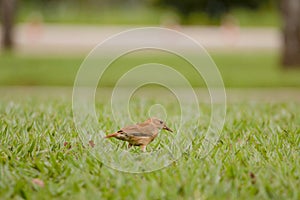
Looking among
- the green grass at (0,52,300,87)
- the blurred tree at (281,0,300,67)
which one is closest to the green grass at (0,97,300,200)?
the green grass at (0,52,300,87)

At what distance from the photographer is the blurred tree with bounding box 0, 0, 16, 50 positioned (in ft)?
70.3

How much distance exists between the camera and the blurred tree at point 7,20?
21.4 meters

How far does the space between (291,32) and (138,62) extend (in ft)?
15.6

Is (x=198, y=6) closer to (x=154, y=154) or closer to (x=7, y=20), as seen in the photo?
(x=7, y=20)

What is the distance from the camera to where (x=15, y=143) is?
5168 millimetres

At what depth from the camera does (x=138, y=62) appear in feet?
63.4

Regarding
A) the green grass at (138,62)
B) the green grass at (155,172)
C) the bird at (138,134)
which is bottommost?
the green grass at (155,172)

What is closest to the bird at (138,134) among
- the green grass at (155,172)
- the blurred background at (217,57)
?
the green grass at (155,172)

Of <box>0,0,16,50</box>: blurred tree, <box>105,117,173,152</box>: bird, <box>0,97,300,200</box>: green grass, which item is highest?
<box>0,0,16,50</box>: blurred tree

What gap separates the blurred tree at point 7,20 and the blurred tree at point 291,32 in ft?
29.7

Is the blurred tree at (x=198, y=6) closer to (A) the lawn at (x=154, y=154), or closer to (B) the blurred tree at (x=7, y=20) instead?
(B) the blurred tree at (x=7, y=20)

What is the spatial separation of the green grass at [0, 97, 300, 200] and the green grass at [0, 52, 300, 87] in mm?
8647

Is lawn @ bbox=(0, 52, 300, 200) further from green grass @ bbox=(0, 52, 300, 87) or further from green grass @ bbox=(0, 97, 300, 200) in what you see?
green grass @ bbox=(0, 52, 300, 87)

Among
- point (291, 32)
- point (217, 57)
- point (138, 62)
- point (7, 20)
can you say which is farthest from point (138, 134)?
point (7, 20)
